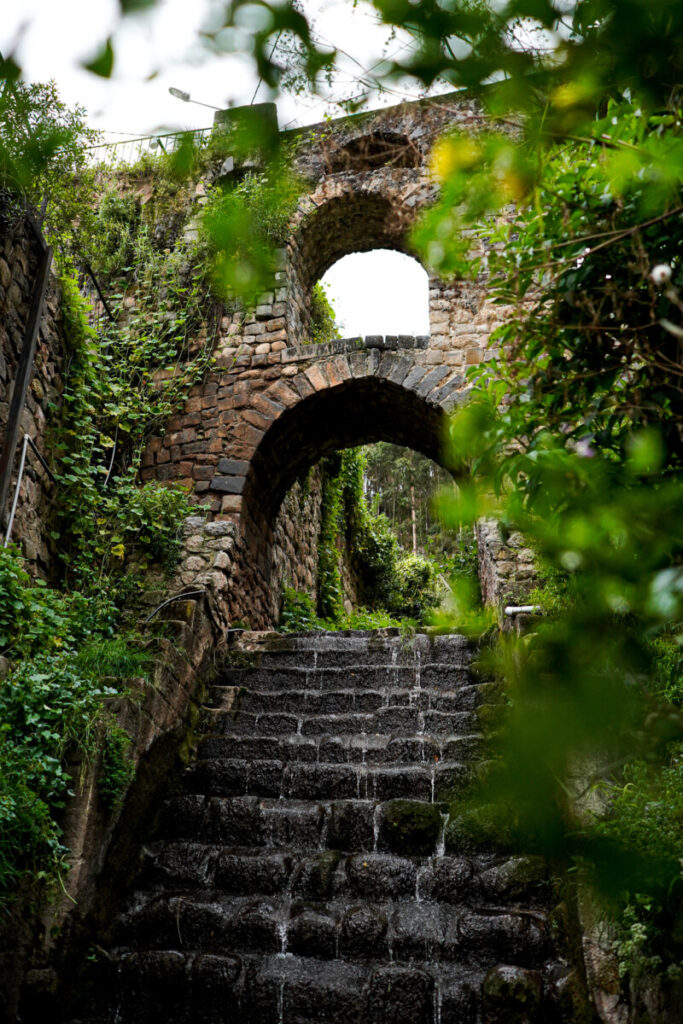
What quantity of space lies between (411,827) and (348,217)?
19.7 ft

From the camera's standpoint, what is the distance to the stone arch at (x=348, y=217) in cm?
708

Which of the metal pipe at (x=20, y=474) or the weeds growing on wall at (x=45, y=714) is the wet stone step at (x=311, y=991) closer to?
the weeds growing on wall at (x=45, y=714)

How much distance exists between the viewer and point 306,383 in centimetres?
636

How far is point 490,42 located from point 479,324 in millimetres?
5803

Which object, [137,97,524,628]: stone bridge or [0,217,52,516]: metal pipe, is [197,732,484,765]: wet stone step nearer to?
[137,97,524,628]: stone bridge

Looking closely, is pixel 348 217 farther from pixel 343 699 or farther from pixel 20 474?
pixel 343 699

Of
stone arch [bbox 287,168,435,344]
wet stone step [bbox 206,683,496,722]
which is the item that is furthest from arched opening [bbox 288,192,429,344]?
wet stone step [bbox 206,683,496,722]

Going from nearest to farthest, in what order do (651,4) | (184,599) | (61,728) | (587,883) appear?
(651,4) < (587,883) < (61,728) < (184,599)

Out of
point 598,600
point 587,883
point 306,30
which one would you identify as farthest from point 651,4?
point 587,883

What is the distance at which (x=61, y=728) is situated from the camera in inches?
124

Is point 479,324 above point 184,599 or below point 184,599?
above

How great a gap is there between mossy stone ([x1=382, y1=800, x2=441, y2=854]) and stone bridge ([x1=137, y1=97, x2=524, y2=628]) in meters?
2.57

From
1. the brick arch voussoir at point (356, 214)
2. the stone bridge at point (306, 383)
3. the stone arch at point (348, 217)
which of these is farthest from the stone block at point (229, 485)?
the brick arch voussoir at point (356, 214)

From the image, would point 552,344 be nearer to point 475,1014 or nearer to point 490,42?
point 490,42
